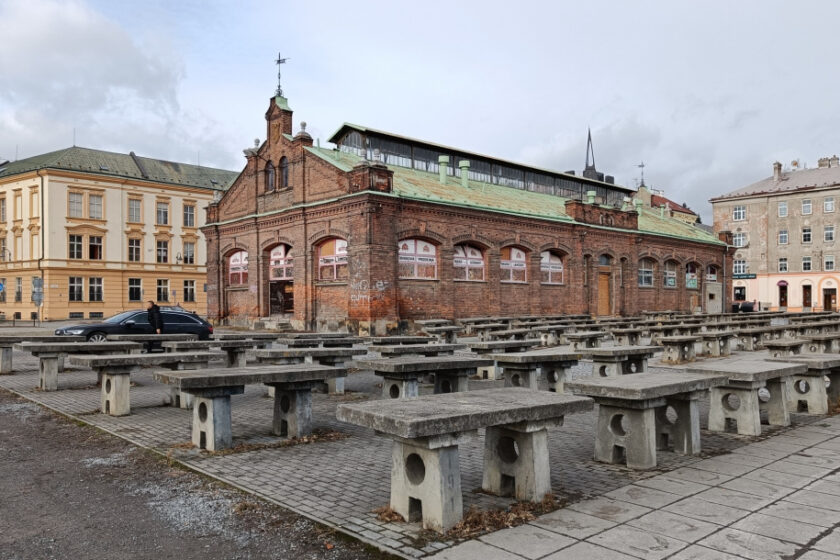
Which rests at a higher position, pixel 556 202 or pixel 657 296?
pixel 556 202

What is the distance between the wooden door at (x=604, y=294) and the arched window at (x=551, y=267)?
3169 millimetres

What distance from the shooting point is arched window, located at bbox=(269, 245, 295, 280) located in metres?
26.6

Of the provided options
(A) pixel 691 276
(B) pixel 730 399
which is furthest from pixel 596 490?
(A) pixel 691 276

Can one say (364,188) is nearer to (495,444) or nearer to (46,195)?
(495,444)

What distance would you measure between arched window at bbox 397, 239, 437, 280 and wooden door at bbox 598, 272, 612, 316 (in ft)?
37.9

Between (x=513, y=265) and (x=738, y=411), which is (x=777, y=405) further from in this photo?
(x=513, y=265)

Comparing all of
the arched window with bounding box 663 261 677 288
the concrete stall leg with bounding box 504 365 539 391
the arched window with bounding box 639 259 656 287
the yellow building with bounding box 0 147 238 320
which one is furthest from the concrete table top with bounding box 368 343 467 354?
the yellow building with bounding box 0 147 238 320

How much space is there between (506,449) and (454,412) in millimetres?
887

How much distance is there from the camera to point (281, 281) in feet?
89.6

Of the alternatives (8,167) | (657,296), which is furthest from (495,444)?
(8,167)

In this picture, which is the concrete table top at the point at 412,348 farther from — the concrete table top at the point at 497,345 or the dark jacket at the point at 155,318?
the dark jacket at the point at 155,318

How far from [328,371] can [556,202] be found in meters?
28.7

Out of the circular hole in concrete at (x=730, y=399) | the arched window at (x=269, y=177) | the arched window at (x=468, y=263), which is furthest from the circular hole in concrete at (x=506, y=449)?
the arched window at (x=269, y=177)

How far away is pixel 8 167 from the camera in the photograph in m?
44.5
